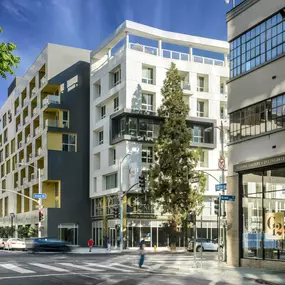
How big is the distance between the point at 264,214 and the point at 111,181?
36081 millimetres

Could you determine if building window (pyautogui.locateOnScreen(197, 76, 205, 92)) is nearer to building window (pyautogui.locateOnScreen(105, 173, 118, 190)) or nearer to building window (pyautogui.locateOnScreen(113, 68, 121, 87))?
building window (pyautogui.locateOnScreen(113, 68, 121, 87))

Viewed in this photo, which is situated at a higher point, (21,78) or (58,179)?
(21,78)

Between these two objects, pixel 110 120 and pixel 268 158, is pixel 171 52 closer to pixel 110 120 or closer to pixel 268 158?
pixel 110 120

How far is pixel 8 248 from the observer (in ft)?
180

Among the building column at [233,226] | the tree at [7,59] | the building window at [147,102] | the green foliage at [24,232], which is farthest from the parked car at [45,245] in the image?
the tree at [7,59]

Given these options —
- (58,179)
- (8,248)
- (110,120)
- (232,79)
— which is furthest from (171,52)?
(232,79)

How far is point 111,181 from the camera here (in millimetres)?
61031

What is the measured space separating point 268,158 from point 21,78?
7063cm

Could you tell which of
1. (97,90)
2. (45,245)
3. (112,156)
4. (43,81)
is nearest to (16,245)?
(45,245)

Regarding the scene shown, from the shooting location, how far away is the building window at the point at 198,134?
62.5 m

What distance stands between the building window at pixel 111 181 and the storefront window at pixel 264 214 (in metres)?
32.8

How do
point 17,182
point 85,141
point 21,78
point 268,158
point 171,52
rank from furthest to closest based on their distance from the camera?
point 21,78
point 17,182
point 85,141
point 171,52
point 268,158

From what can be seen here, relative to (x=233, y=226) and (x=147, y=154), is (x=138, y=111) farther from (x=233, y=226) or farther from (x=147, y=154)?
(x=233, y=226)

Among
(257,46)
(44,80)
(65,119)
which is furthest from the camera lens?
(44,80)
